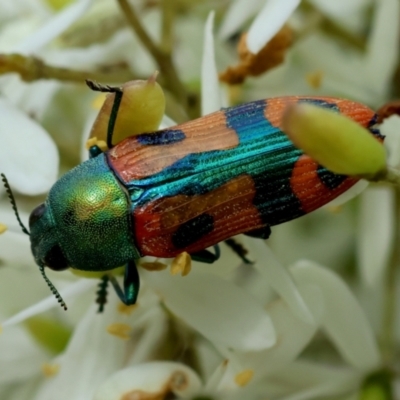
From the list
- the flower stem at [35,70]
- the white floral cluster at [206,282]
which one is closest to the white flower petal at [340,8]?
the white floral cluster at [206,282]

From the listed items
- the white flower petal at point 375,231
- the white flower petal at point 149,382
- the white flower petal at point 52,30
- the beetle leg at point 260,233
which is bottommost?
the white flower petal at point 149,382

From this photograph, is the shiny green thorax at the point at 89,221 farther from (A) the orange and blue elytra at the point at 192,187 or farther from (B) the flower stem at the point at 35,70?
(B) the flower stem at the point at 35,70

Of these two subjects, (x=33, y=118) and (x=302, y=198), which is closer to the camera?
(x=302, y=198)

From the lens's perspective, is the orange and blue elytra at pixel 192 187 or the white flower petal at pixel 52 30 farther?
the white flower petal at pixel 52 30

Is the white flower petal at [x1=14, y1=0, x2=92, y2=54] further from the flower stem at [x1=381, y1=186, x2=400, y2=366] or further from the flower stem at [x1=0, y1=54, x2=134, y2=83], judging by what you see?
the flower stem at [x1=381, y1=186, x2=400, y2=366]

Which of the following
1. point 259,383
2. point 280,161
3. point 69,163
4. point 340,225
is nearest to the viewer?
point 280,161

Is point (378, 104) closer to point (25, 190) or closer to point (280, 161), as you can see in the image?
point (280, 161)

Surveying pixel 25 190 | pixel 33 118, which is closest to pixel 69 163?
pixel 33 118
